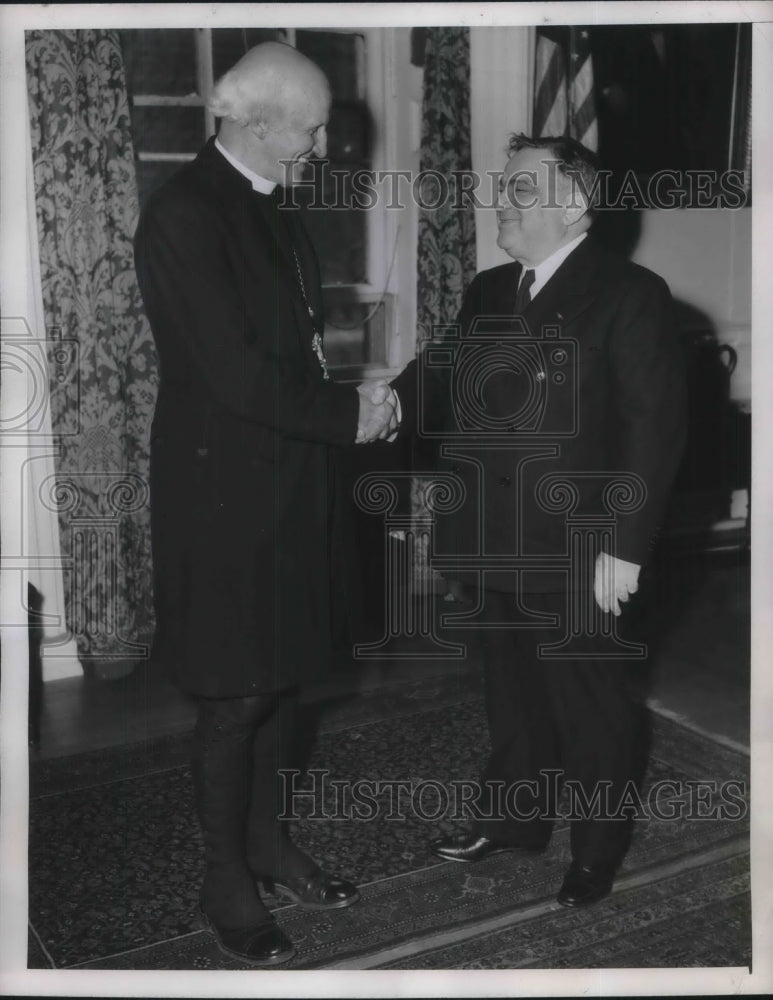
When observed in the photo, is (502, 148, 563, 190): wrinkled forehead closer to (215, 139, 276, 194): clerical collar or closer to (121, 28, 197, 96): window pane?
(215, 139, 276, 194): clerical collar

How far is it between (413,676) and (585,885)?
124 centimetres

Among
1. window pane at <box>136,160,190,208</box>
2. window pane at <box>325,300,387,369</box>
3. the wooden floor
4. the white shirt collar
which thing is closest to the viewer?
the white shirt collar

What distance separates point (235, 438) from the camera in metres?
1.86

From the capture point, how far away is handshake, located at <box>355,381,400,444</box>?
1901 mm

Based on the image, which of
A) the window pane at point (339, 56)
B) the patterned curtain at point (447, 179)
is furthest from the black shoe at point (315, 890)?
the window pane at point (339, 56)

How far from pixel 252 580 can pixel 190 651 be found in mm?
171

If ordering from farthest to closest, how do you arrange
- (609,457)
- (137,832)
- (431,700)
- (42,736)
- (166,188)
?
1. (431,700)
2. (42,736)
3. (137,832)
4. (609,457)
5. (166,188)

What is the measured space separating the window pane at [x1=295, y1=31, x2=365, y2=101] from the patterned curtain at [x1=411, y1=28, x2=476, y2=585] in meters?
0.28

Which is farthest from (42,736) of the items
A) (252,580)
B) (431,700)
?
(252,580)

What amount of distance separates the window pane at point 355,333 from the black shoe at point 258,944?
238 cm

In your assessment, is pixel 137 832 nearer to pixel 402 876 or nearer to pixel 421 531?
pixel 402 876

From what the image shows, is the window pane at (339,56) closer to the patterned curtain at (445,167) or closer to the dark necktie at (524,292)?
the patterned curtain at (445,167)

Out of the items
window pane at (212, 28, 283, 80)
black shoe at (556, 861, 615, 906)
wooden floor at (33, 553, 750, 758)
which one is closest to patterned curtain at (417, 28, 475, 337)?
window pane at (212, 28, 283, 80)

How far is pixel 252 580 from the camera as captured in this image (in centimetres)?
189
